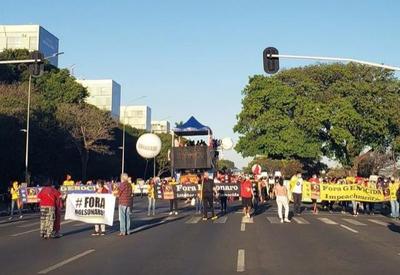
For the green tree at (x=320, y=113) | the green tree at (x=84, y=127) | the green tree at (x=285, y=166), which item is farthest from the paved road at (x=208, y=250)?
the green tree at (x=84, y=127)

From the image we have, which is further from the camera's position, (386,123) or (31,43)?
(31,43)

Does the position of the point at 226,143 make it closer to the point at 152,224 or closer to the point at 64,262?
the point at 152,224

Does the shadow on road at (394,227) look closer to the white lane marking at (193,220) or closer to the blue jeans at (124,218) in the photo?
the white lane marking at (193,220)

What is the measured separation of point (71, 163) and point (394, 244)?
59509 millimetres

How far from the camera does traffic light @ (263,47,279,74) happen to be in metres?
22.9

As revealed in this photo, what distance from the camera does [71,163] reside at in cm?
7175

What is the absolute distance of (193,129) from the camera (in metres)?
40.4

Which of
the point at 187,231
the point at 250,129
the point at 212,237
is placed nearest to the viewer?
the point at 212,237

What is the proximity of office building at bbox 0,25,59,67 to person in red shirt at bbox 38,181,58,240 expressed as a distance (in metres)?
91.6

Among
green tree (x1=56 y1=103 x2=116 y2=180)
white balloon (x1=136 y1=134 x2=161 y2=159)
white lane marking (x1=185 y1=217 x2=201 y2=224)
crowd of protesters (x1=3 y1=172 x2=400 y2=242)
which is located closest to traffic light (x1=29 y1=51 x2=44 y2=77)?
crowd of protesters (x1=3 y1=172 x2=400 y2=242)

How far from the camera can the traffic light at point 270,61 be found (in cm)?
2286

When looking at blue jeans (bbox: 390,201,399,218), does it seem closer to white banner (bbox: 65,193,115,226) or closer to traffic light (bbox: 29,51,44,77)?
white banner (bbox: 65,193,115,226)

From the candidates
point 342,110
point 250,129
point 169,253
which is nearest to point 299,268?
point 169,253

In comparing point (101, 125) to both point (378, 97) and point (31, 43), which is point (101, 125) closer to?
point (378, 97)
